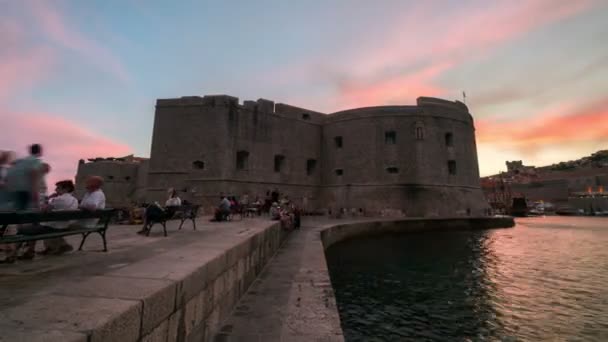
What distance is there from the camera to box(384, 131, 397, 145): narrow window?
21.9m

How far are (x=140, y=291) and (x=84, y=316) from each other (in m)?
0.43

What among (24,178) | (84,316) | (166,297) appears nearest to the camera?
(84,316)

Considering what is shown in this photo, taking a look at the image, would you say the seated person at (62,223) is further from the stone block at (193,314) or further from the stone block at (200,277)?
the stone block at (193,314)

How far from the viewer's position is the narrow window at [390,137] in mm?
21891

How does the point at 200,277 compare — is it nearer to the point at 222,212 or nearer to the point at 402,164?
the point at 222,212

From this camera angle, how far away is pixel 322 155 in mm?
23578

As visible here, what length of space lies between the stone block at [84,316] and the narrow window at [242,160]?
18.1 m

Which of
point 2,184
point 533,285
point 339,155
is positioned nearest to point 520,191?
point 339,155

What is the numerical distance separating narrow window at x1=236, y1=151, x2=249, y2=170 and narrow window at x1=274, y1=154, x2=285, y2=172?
7.87 ft

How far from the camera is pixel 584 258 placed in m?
10.6

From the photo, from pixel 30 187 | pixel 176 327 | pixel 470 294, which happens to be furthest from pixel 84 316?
pixel 470 294

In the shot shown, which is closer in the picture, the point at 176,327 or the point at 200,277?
the point at 176,327

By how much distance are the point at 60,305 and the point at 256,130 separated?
18959 millimetres

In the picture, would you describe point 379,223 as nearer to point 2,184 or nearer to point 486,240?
point 486,240
